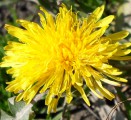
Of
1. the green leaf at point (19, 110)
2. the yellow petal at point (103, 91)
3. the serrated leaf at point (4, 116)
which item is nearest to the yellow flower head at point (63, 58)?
the yellow petal at point (103, 91)

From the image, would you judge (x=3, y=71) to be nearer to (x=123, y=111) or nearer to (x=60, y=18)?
(x=60, y=18)

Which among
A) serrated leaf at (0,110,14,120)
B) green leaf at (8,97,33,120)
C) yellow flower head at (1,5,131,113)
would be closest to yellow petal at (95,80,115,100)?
yellow flower head at (1,5,131,113)

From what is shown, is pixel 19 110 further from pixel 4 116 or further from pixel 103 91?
pixel 103 91

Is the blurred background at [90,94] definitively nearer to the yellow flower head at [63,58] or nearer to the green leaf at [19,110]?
the green leaf at [19,110]

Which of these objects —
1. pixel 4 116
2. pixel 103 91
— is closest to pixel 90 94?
pixel 103 91

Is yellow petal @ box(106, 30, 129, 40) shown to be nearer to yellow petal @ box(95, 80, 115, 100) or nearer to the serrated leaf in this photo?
yellow petal @ box(95, 80, 115, 100)

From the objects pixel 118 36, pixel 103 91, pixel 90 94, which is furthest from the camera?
pixel 90 94

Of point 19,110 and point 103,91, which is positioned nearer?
point 103,91
